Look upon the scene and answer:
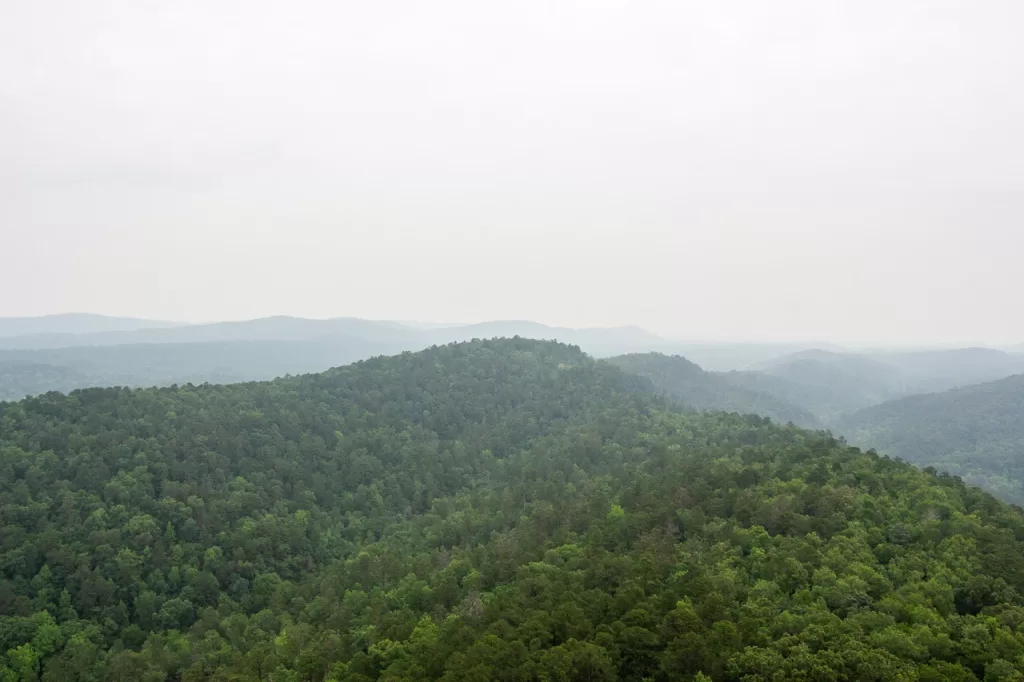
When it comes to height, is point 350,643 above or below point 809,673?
below

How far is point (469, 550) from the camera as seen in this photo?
71.1 meters

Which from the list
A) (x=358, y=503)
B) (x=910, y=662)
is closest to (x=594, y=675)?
(x=910, y=662)

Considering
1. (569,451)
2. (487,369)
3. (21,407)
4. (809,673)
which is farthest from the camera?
(487,369)

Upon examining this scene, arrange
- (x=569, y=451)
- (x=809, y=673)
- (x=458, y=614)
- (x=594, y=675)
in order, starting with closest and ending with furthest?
(x=809, y=673), (x=594, y=675), (x=458, y=614), (x=569, y=451)

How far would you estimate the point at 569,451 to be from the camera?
11031cm

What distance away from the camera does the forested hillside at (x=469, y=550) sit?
120 ft

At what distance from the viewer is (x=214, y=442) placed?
101688mm

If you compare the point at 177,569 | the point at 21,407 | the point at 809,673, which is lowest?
the point at 177,569

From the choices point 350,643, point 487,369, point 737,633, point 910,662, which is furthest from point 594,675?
point 487,369

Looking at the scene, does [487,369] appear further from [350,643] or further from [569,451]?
[350,643]

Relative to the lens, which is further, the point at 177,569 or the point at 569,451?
the point at 569,451

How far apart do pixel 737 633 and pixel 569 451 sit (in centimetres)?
7511

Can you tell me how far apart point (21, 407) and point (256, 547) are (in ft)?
166

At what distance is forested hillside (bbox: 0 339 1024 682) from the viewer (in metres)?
36.6
